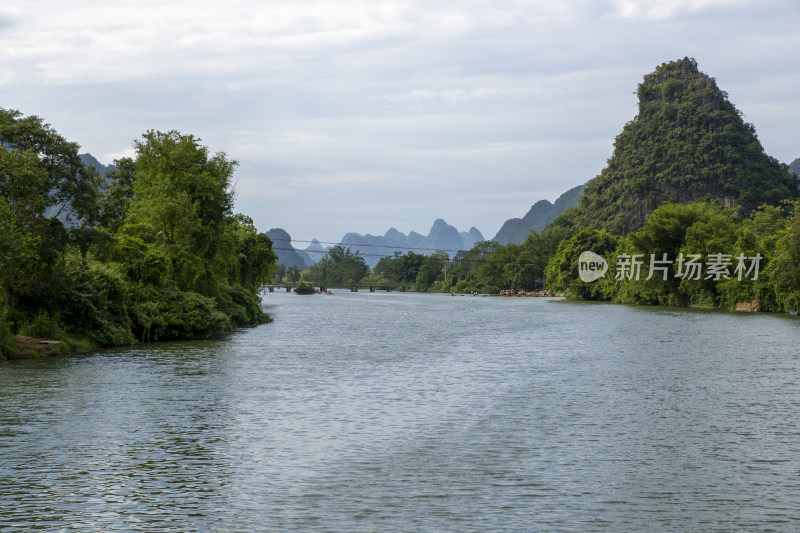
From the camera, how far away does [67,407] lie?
753 inches

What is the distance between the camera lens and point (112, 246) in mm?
37719

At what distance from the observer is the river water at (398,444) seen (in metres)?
11.1

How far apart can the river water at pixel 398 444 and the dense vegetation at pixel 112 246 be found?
3.72 meters

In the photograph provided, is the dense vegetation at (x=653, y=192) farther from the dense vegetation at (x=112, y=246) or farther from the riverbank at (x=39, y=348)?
the riverbank at (x=39, y=348)

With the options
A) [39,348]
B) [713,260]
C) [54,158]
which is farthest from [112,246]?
[713,260]

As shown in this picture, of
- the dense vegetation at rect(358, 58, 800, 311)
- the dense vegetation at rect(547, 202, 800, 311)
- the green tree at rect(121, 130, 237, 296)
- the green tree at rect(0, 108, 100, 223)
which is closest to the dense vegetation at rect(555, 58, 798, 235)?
the dense vegetation at rect(358, 58, 800, 311)

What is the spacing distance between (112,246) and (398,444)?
26.7 m

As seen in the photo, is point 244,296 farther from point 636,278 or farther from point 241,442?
point 636,278

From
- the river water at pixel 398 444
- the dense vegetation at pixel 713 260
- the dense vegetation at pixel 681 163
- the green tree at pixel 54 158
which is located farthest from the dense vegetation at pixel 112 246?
the dense vegetation at pixel 681 163

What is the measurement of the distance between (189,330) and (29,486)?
91.5 feet

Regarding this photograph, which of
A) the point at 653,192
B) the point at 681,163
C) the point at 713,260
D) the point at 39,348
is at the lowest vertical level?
the point at 39,348

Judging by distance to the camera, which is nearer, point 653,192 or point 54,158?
point 54,158

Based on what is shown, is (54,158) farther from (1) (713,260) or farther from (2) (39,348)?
(1) (713,260)

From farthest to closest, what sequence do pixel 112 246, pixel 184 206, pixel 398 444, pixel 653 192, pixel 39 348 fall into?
1. pixel 653 192
2. pixel 184 206
3. pixel 112 246
4. pixel 39 348
5. pixel 398 444
